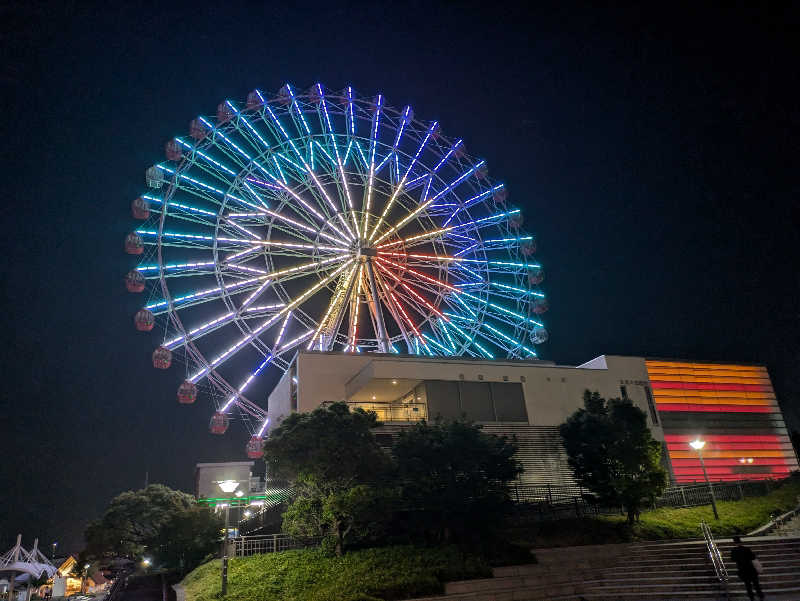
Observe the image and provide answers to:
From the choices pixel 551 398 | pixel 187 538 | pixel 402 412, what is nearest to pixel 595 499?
pixel 551 398

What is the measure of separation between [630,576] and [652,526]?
4.79m

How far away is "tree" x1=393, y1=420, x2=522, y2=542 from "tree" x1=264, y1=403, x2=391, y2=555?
1.02 meters

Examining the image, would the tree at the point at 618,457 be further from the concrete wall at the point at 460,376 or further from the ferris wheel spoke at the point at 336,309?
the ferris wheel spoke at the point at 336,309

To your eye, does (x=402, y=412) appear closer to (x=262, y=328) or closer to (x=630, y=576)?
(x=262, y=328)

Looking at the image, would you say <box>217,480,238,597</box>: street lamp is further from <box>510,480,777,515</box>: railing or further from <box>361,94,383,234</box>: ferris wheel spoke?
<box>361,94,383,234</box>: ferris wheel spoke

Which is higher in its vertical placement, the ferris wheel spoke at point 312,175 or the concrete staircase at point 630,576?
the ferris wheel spoke at point 312,175

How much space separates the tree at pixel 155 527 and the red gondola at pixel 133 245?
41.1 ft

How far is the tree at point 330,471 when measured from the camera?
56.1 ft

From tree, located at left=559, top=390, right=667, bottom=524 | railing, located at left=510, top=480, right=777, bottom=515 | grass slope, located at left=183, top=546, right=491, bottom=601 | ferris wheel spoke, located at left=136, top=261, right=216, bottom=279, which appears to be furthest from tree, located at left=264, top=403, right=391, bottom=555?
ferris wheel spoke, located at left=136, top=261, right=216, bottom=279

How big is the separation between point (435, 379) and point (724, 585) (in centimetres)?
1480

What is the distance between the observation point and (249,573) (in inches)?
640

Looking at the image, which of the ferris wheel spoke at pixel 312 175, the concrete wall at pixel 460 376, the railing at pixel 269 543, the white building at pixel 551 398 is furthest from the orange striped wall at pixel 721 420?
the railing at pixel 269 543

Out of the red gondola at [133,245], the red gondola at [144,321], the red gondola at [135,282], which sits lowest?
the red gondola at [144,321]

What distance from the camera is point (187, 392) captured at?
2656 centimetres
